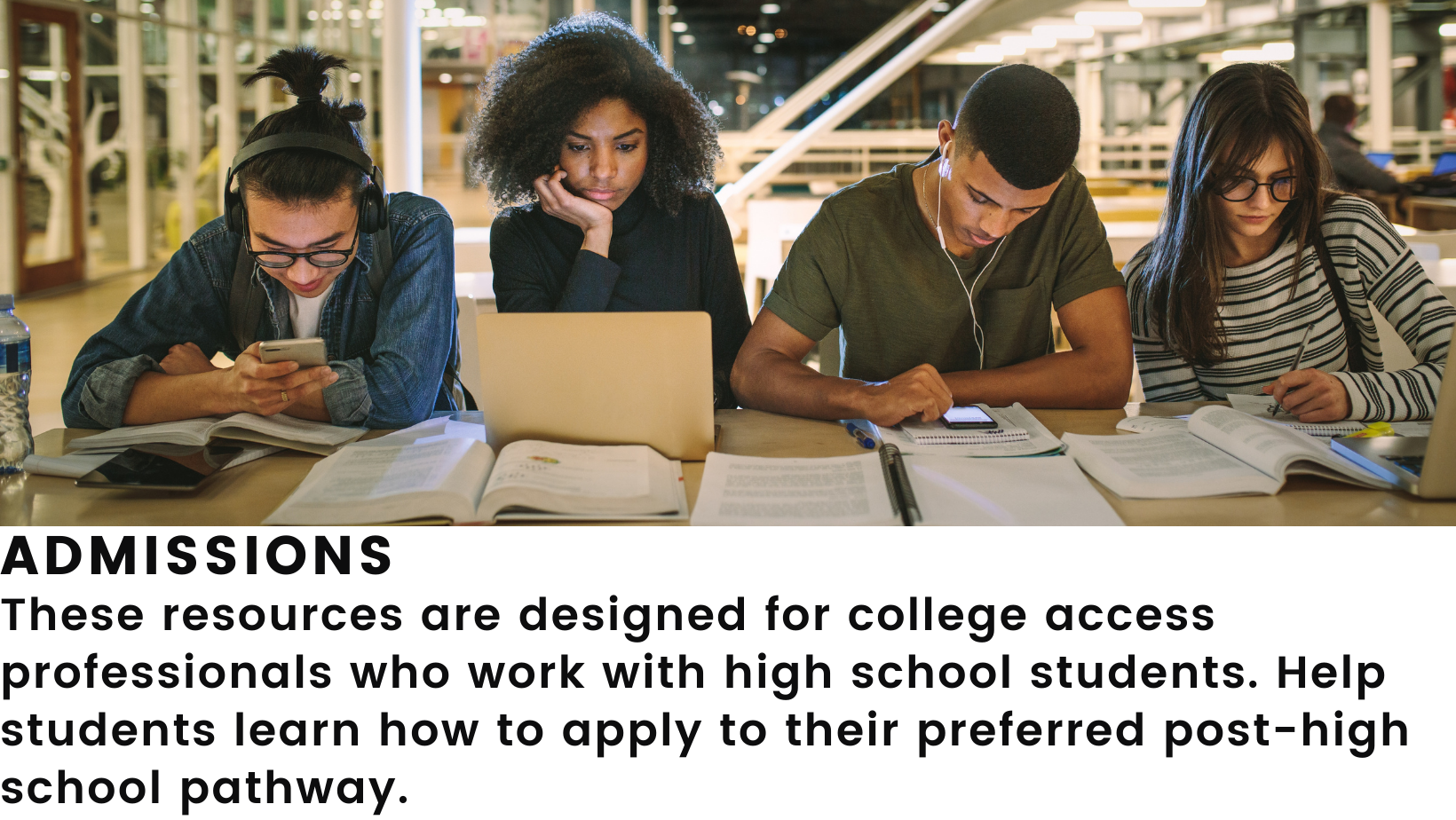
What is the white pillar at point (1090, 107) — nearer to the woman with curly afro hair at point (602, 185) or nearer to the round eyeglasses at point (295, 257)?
the woman with curly afro hair at point (602, 185)

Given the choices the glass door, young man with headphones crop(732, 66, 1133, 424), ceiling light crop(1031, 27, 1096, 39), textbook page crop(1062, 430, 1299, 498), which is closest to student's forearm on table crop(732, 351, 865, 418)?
young man with headphones crop(732, 66, 1133, 424)

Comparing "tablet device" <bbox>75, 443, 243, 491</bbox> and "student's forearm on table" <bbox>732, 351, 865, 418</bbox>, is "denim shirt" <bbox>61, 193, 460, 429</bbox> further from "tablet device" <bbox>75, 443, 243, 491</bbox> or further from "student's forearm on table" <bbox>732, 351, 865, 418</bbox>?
"student's forearm on table" <bbox>732, 351, 865, 418</bbox>

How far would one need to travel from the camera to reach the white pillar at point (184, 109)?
8.76 meters

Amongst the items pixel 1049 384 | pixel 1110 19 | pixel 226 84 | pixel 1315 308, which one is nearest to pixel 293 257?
pixel 1049 384

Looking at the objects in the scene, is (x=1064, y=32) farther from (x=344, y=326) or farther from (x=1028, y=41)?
(x=344, y=326)

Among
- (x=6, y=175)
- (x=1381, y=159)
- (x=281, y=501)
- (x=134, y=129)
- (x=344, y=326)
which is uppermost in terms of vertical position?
(x=134, y=129)

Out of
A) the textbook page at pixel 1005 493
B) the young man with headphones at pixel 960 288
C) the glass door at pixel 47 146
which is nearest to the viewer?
the textbook page at pixel 1005 493

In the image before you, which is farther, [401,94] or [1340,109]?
[1340,109]

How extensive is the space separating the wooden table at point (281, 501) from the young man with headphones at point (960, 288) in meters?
0.44

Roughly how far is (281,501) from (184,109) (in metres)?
9.23

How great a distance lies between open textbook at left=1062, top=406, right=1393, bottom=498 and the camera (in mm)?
1223

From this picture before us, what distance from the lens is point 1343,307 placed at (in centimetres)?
188

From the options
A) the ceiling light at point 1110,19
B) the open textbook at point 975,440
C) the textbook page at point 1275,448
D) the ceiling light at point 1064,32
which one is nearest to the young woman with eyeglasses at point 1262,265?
the textbook page at point 1275,448
